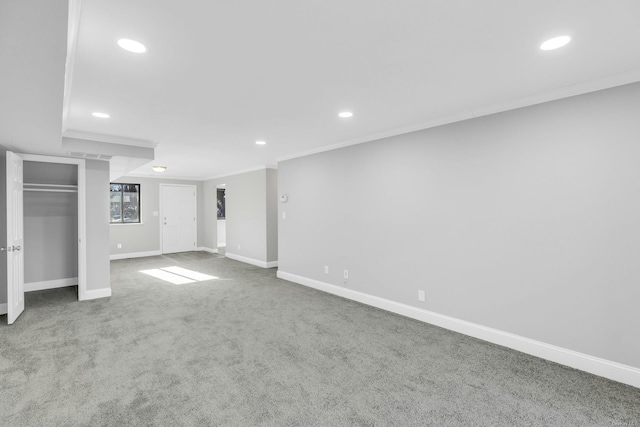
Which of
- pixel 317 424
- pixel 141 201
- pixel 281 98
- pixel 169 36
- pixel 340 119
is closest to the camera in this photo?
pixel 169 36

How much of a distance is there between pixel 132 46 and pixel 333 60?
128 cm

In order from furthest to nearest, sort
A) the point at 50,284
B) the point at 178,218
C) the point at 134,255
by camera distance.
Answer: the point at 178,218 → the point at 134,255 → the point at 50,284

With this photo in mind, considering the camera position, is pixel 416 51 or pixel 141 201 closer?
pixel 416 51

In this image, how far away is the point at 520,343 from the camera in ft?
9.87

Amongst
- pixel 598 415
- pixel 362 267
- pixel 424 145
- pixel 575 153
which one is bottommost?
pixel 598 415

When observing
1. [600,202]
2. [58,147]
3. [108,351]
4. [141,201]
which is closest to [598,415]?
[600,202]

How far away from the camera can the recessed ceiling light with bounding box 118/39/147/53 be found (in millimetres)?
1918

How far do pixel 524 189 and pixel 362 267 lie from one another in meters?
2.29

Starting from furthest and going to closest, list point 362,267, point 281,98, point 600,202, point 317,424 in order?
point 362,267 < point 281,98 < point 600,202 < point 317,424

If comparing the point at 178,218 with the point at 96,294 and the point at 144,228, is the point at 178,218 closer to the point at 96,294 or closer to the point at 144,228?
the point at 144,228

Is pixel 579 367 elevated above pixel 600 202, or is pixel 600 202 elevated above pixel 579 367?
pixel 600 202

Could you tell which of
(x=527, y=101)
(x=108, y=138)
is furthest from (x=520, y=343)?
(x=108, y=138)

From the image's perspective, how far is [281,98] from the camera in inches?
115

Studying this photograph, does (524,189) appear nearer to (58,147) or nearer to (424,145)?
(424,145)
